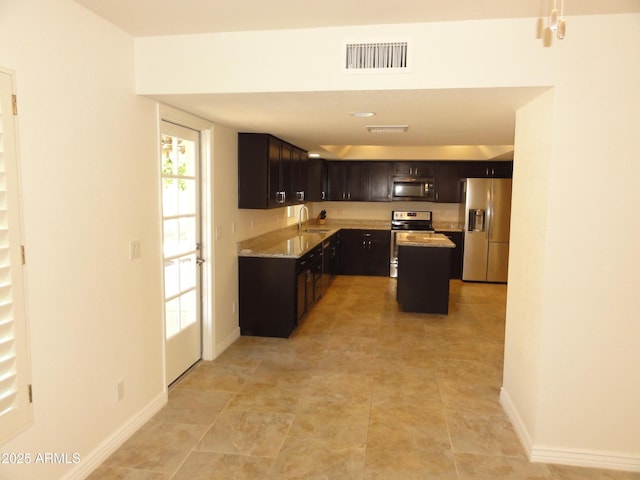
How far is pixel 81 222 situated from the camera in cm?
234

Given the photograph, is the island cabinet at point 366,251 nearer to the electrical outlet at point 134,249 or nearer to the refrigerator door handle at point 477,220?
the refrigerator door handle at point 477,220

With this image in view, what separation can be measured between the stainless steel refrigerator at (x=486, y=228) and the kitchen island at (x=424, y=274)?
2.16 m

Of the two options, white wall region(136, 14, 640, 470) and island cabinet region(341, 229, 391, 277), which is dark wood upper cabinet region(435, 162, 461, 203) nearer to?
island cabinet region(341, 229, 391, 277)

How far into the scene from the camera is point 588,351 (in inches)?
101

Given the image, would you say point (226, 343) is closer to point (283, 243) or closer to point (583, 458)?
point (283, 243)

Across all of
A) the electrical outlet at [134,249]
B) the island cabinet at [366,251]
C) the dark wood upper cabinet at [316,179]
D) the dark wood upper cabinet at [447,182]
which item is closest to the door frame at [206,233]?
the electrical outlet at [134,249]

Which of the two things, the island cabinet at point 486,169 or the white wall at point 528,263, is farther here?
the island cabinet at point 486,169

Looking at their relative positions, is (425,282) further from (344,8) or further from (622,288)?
(344,8)

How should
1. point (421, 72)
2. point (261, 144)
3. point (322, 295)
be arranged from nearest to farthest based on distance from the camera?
point (421, 72) < point (261, 144) < point (322, 295)

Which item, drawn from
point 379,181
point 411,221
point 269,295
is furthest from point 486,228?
point 269,295

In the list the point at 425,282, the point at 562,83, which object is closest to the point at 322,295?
the point at 425,282

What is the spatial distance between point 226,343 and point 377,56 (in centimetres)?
311

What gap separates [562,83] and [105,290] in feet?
9.27

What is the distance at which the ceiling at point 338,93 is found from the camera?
89.0 inches
